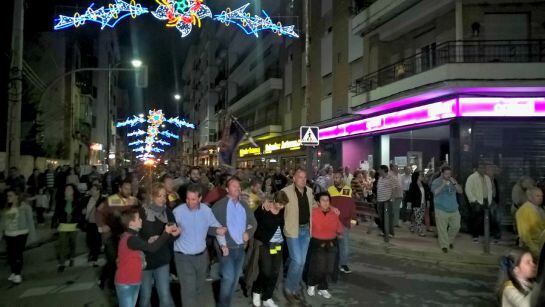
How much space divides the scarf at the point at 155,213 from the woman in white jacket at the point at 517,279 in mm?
3406

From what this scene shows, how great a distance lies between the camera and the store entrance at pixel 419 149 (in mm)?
18586

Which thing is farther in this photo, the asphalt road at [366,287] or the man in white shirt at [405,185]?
the man in white shirt at [405,185]

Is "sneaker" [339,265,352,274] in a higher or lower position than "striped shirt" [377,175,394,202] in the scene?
lower

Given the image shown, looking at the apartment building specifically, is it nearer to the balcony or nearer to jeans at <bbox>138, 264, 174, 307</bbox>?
the balcony

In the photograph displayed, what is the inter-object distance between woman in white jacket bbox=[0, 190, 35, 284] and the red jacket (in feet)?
15.9

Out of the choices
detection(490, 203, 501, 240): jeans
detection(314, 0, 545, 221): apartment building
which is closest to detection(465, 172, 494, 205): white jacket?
detection(490, 203, 501, 240): jeans

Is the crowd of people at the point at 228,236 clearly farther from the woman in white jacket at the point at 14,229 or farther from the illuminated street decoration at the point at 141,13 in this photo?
the illuminated street decoration at the point at 141,13

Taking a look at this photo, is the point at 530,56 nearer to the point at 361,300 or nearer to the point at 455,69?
the point at 455,69

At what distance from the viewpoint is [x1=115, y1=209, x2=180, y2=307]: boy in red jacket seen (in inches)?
184

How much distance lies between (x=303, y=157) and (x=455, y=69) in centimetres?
1677

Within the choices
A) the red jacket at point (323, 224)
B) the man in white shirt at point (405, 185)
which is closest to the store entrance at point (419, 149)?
the man in white shirt at point (405, 185)

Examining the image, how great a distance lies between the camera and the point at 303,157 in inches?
1194

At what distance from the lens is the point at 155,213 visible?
520cm

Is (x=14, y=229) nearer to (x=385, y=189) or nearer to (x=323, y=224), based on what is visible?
(x=323, y=224)
